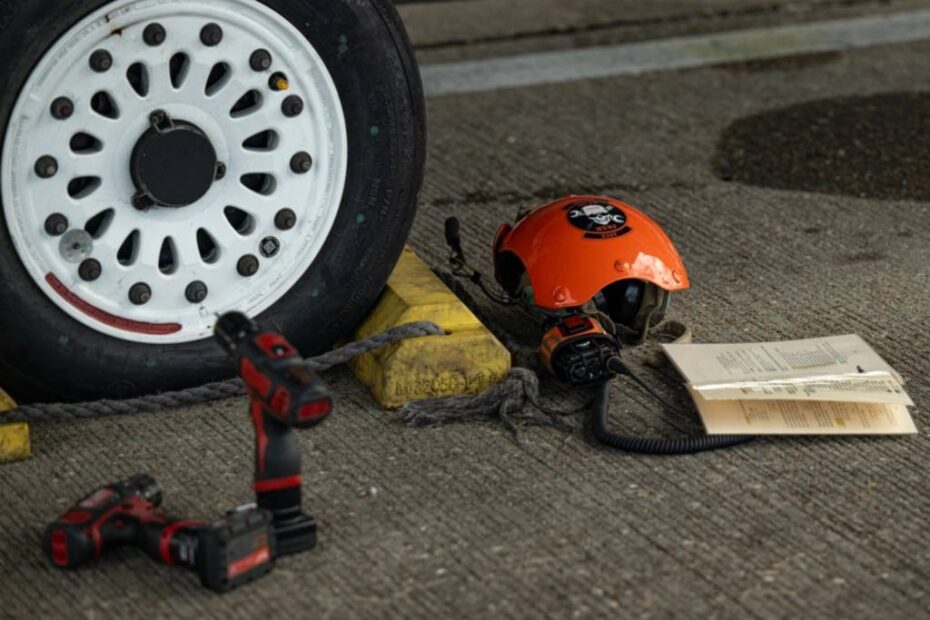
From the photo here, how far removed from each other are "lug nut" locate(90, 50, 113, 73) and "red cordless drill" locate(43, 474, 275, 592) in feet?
2.22

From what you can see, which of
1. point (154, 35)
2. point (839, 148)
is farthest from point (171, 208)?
point (839, 148)

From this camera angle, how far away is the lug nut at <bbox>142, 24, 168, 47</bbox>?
248 cm

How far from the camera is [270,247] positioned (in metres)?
2.68

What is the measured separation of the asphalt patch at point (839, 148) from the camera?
12.5 feet

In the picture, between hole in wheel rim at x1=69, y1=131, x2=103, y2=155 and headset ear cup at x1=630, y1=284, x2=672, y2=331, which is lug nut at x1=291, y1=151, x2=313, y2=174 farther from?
headset ear cup at x1=630, y1=284, x2=672, y2=331

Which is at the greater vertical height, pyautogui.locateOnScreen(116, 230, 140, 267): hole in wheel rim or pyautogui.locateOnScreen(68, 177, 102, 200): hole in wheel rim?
pyautogui.locateOnScreen(68, 177, 102, 200): hole in wheel rim

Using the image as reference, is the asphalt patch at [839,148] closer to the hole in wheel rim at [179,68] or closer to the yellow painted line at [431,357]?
the yellow painted line at [431,357]

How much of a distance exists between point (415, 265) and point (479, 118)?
1377 mm

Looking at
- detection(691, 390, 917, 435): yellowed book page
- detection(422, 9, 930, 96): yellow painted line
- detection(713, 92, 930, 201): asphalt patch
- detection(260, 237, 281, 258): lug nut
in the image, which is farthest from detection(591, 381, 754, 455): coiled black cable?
detection(422, 9, 930, 96): yellow painted line

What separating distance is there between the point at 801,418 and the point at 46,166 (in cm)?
130

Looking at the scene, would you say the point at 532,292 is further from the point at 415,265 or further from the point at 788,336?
the point at 788,336

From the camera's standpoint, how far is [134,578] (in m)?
2.18

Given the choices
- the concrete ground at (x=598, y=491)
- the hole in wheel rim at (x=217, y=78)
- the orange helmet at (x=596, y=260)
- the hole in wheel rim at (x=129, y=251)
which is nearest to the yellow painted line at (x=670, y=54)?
the concrete ground at (x=598, y=491)

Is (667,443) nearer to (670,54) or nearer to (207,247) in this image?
(207,247)
